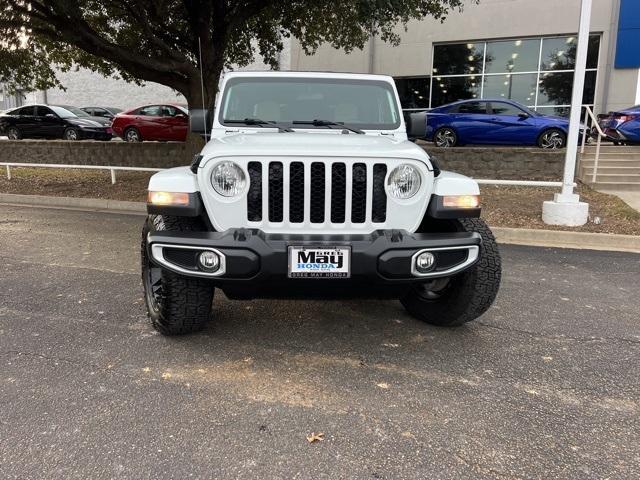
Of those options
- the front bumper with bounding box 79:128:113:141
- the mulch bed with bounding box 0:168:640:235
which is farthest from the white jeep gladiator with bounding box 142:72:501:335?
the front bumper with bounding box 79:128:113:141

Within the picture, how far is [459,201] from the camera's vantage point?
3232 millimetres

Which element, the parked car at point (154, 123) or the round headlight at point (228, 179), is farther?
the parked car at point (154, 123)

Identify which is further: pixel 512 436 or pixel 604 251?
pixel 604 251

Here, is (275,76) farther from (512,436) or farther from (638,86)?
(638,86)

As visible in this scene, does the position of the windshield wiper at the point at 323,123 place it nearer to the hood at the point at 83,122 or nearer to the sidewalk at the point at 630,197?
the sidewalk at the point at 630,197

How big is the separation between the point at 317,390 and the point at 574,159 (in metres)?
6.26

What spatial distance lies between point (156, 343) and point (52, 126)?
17.9 m

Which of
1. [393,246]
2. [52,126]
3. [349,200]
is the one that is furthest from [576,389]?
[52,126]

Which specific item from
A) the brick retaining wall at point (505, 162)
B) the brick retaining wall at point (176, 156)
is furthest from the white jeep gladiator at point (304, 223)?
the brick retaining wall at point (176, 156)

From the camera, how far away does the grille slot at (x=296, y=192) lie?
3.08m

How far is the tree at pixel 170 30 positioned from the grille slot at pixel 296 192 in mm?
6008

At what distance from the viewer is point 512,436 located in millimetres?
2604

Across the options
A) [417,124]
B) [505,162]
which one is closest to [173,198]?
[417,124]

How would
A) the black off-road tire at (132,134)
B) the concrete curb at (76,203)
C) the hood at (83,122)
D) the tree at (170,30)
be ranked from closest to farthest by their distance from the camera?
the tree at (170,30), the concrete curb at (76,203), the black off-road tire at (132,134), the hood at (83,122)
